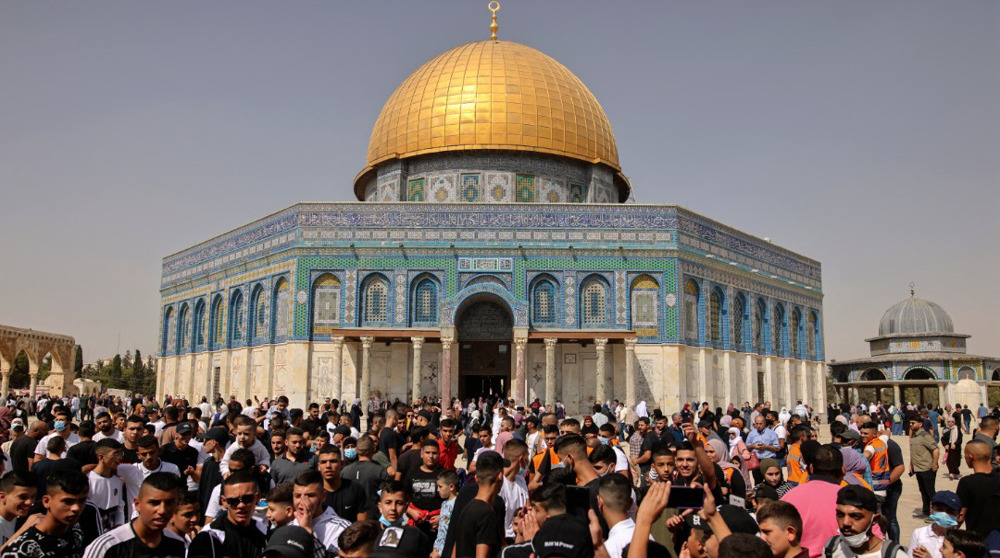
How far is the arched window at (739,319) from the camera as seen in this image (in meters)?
32.6

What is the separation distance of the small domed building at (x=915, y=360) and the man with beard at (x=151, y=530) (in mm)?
50533

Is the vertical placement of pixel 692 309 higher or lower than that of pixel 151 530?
higher

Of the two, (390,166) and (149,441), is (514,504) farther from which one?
(390,166)

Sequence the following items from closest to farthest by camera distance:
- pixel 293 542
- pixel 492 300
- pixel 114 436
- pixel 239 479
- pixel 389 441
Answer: pixel 293 542 → pixel 239 479 → pixel 389 441 → pixel 114 436 → pixel 492 300

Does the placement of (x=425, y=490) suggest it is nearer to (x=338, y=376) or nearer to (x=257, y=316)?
(x=338, y=376)

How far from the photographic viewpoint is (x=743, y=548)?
10.8ft

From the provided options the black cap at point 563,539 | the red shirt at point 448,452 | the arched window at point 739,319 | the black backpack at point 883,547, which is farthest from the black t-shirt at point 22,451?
the arched window at point 739,319

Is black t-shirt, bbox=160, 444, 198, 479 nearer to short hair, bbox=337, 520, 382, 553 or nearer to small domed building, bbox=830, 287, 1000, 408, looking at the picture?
short hair, bbox=337, 520, 382, 553

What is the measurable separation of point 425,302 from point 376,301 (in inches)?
66.8

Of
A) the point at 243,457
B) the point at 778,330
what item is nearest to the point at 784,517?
the point at 243,457

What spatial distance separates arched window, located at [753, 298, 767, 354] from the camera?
1332 inches

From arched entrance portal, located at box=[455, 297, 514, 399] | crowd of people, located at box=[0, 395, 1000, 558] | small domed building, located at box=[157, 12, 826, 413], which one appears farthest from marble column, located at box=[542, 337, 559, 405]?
crowd of people, located at box=[0, 395, 1000, 558]

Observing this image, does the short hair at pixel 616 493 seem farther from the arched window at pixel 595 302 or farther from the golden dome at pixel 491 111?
the golden dome at pixel 491 111

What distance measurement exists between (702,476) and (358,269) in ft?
79.7
